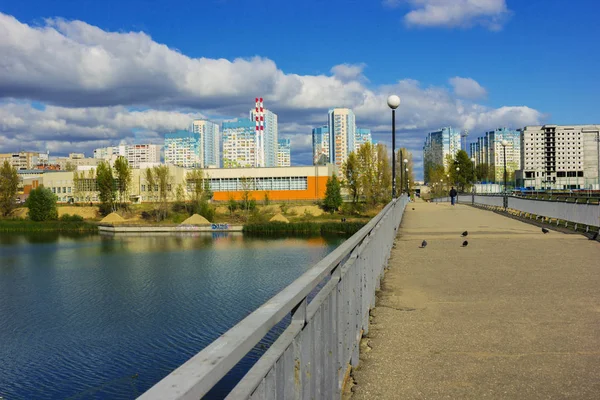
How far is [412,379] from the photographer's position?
4691mm

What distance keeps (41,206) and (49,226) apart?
6.85 meters

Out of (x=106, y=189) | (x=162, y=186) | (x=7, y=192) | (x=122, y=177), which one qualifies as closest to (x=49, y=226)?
(x=106, y=189)

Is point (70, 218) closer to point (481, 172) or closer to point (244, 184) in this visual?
point (244, 184)

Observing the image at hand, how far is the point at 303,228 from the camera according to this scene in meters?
74.5

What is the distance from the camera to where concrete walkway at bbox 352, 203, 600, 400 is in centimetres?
454

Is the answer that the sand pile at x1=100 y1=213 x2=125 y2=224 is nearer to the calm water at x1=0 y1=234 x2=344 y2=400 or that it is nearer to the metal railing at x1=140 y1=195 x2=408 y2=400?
the calm water at x1=0 y1=234 x2=344 y2=400

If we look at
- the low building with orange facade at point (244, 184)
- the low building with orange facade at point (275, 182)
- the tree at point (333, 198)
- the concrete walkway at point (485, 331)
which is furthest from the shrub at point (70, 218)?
the concrete walkway at point (485, 331)

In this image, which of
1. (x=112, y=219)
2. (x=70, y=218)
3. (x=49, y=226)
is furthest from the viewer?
(x=70, y=218)

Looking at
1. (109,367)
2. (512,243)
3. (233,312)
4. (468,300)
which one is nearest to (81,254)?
(233,312)

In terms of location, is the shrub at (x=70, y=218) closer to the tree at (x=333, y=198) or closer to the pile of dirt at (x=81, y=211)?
the pile of dirt at (x=81, y=211)

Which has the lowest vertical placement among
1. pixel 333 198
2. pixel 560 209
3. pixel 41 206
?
pixel 41 206

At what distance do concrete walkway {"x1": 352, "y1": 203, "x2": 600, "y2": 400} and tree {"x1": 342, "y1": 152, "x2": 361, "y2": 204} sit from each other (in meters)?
73.3

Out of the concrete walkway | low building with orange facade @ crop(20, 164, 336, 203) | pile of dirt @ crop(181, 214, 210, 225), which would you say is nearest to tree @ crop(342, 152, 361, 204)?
low building with orange facade @ crop(20, 164, 336, 203)

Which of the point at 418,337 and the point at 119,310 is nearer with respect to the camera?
the point at 418,337
